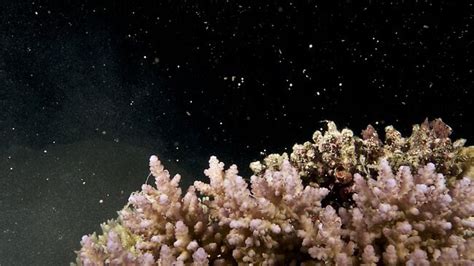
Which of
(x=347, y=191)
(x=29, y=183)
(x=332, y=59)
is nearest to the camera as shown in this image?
(x=347, y=191)

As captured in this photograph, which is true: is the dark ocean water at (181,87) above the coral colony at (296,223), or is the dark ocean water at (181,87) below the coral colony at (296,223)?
above

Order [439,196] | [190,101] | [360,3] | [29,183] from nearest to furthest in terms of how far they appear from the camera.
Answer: [439,196] → [360,3] → [190,101] → [29,183]

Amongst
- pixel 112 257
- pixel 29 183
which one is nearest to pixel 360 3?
pixel 112 257

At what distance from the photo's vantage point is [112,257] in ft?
8.57

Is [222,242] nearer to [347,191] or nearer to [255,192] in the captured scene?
[255,192]

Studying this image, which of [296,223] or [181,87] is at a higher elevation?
[181,87]

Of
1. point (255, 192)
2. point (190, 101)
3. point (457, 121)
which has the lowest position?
point (255, 192)

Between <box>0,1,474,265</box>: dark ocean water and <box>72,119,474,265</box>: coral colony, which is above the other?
<box>0,1,474,265</box>: dark ocean water

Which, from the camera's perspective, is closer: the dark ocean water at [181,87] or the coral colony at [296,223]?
the coral colony at [296,223]

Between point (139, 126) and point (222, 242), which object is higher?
point (139, 126)

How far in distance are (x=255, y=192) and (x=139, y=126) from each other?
9.20 m

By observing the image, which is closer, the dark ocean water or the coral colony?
the coral colony

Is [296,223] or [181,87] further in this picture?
[181,87]

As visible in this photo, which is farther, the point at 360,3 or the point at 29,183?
the point at 29,183
